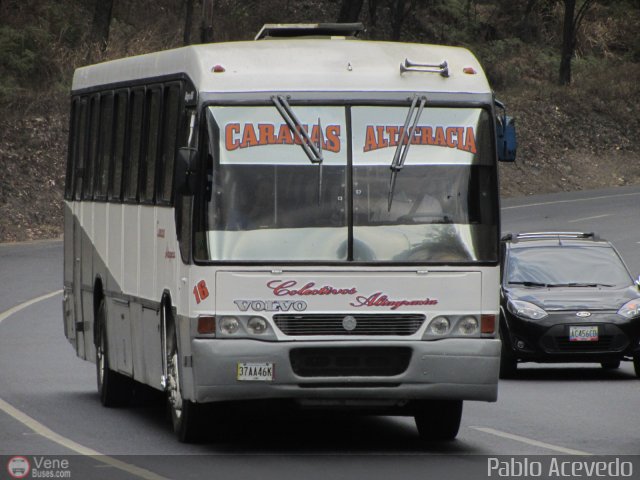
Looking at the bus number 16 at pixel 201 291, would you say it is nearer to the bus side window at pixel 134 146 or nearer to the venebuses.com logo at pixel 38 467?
the venebuses.com logo at pixel 38 467

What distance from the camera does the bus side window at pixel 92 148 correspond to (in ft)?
53.4

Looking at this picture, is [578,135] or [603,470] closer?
[603,470]

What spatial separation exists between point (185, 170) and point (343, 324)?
1.56m

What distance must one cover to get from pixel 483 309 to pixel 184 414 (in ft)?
7.75

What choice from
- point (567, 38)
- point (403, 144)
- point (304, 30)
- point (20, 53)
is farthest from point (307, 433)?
point (567, 38)

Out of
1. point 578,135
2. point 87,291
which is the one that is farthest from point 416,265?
point 578,135

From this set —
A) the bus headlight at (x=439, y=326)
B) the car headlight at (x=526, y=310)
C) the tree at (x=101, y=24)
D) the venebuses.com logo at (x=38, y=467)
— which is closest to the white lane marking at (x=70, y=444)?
the venebuses.com logo at (x=38, y=467)

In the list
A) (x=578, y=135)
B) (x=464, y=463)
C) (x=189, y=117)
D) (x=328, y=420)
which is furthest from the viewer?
(x=578, y=135)

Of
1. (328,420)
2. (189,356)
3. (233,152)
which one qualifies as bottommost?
(328,420)

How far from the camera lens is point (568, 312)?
1866cm

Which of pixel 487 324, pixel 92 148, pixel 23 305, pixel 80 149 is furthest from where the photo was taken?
pixel 23 305

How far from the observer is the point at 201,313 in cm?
1171

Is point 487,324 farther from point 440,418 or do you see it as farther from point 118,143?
point 118,143

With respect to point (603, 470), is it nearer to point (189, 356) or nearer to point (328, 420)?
point (189, 356)
